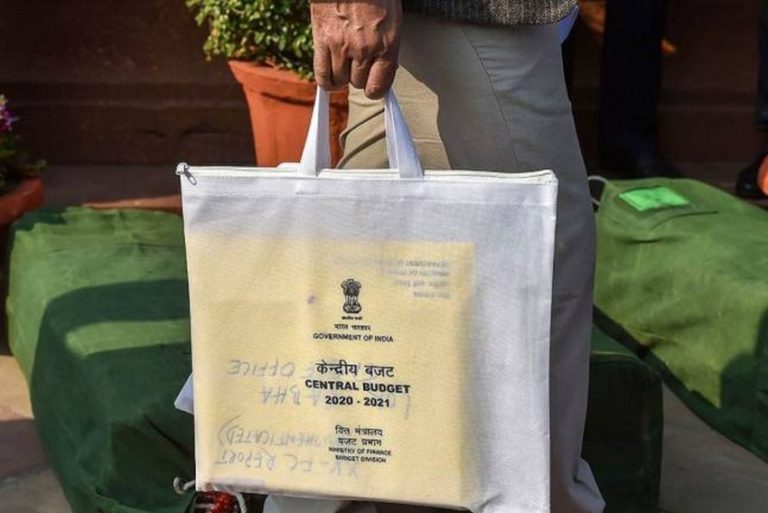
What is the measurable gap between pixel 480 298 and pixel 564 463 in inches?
15.6

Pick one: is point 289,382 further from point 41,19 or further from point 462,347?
point 41,19

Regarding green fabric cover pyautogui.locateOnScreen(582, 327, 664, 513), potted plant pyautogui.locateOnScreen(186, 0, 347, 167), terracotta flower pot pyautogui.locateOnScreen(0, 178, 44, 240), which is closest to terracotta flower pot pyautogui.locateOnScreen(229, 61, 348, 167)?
potted plant pyautogui.locateOnScreen(186, 0, 347, 167)

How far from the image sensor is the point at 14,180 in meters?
4.47

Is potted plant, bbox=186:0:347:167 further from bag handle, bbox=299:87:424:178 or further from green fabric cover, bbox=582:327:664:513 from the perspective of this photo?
bag handle, bbox=299:87:424:178

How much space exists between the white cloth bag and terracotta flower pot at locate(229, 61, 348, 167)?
2214 mm

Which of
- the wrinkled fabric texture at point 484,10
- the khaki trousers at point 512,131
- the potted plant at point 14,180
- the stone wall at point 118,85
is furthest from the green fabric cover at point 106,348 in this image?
the stone wall at point 118,85

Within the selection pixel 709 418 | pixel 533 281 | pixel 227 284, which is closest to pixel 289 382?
pixel 227 284

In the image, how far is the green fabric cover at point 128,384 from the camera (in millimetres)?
3035

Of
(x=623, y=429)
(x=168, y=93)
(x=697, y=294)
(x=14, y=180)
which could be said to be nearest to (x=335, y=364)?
(x=623, y=429)

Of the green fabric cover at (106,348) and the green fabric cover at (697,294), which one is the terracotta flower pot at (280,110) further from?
the green fabric cover at (697,294)

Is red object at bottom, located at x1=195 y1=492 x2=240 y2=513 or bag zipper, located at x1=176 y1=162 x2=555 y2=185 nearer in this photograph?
bag zipper, located at x1=176 y1=162 x2=555 y2=185

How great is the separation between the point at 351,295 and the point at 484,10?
46 centimetres

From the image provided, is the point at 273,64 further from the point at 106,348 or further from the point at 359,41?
the point at 359,41

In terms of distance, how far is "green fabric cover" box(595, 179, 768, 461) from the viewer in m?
3.72
